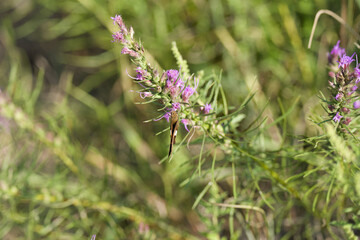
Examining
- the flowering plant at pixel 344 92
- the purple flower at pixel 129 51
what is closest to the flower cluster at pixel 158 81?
the purple flower at pixel 129 51

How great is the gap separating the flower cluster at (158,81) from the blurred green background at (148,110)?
1.94 feet

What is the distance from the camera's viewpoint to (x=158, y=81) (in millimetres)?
687

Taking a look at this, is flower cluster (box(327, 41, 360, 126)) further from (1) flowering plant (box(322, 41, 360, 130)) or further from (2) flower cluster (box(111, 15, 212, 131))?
(2) flower cluster (box(111, 15, 212, 131))

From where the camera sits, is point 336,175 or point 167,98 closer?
point 167,98

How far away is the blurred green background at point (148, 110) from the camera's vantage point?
1265 mm

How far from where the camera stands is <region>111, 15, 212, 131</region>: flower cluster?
655 millimetres

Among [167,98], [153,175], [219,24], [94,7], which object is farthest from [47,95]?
[167,98]

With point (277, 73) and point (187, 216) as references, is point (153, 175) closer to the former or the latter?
point (187, 216)

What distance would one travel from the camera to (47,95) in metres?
2.12

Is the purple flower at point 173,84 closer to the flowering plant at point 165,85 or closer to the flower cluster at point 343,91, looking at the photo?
the flowering plant at point 165,85

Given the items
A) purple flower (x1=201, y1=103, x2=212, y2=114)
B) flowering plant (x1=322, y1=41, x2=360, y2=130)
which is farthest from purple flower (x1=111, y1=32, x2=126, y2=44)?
flowering plant (x1=322, y1=41, x2=360, y2=130)

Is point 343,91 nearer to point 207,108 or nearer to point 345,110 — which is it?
point 345,110

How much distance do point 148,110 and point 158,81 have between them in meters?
1.10

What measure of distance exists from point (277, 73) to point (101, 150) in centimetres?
92
